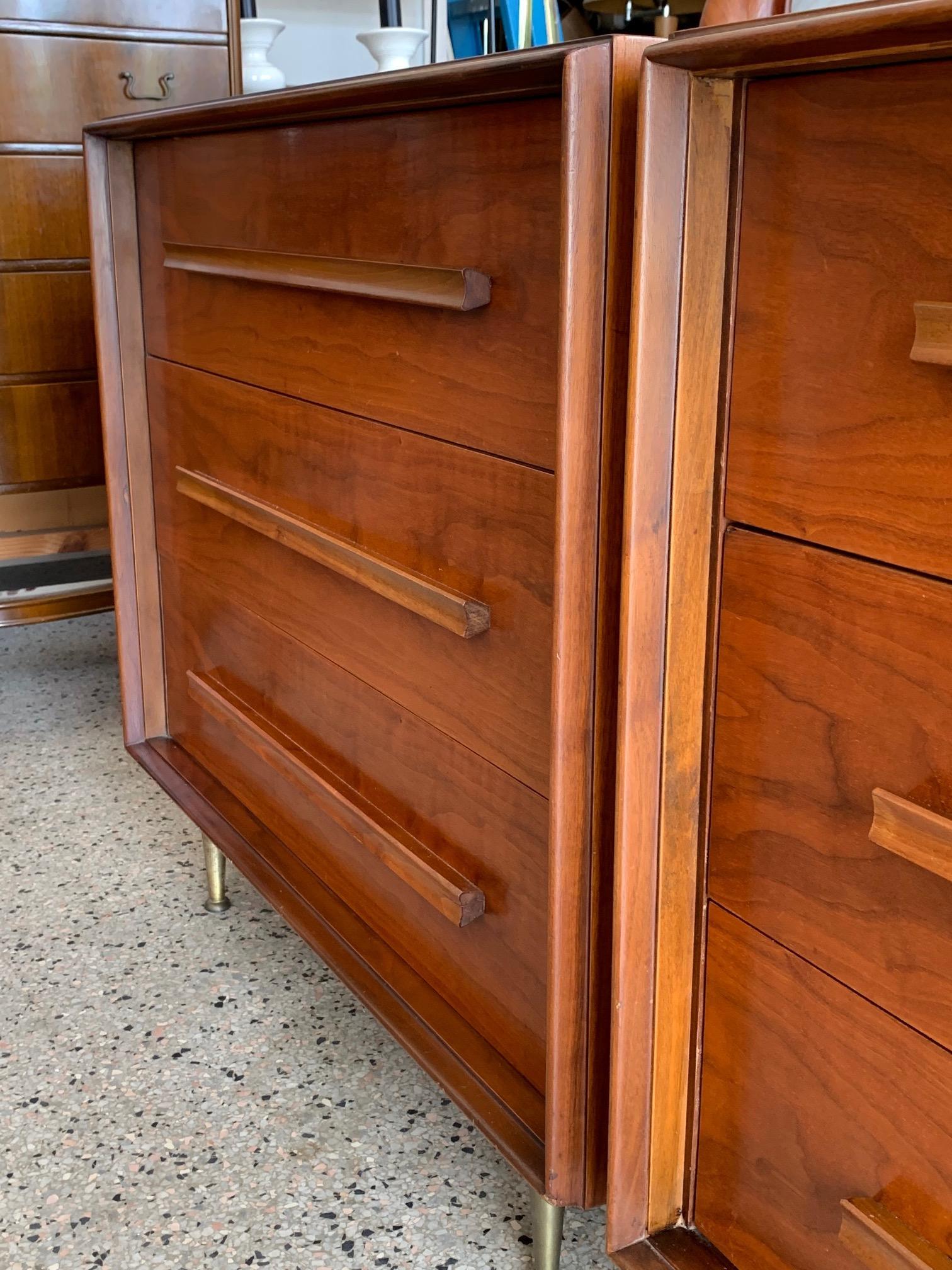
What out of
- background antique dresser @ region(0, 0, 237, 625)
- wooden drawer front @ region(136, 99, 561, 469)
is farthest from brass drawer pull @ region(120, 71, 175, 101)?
wooden drawer front @ region(136, 99, 561, 469)

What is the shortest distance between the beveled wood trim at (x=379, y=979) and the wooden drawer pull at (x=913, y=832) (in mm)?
430

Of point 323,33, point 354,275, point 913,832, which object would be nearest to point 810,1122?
point 913,832

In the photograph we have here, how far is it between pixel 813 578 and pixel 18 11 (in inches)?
68.8

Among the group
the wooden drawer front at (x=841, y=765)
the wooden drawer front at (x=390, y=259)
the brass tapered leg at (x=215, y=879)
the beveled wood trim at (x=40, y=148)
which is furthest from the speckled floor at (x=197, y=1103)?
the beveled wood trim at (x=40, y=148)

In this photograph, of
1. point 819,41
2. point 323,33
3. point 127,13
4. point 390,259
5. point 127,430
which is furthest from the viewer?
point 323,33

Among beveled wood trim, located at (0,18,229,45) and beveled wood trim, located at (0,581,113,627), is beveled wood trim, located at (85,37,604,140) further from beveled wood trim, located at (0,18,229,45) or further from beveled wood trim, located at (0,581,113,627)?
beveled wood trim, located at (0,581,113,627)

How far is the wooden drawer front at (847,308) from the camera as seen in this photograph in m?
0.58

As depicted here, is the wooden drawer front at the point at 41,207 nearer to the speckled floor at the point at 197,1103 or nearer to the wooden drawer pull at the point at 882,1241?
the speckled floor at the point at 197,1103

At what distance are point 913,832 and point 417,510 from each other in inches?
19.6

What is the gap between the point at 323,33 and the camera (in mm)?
2641

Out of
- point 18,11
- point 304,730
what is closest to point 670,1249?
point 304,730

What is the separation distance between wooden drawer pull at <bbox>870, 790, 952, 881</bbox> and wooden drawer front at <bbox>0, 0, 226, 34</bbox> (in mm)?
1837

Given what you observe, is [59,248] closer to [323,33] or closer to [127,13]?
[127,13]

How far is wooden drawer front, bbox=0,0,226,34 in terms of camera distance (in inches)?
74.8
